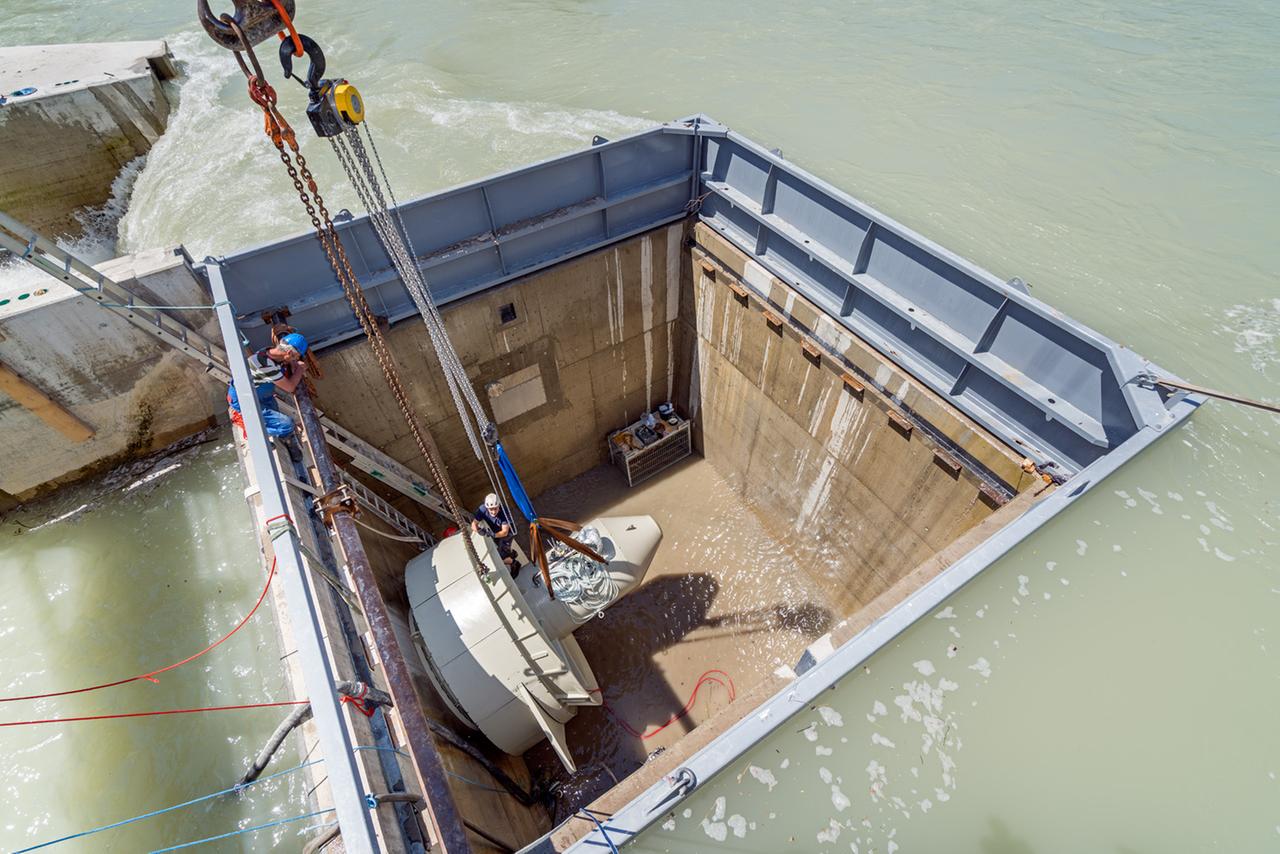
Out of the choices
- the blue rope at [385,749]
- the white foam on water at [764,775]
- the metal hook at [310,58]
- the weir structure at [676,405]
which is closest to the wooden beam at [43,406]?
the weir structure at [676,405]

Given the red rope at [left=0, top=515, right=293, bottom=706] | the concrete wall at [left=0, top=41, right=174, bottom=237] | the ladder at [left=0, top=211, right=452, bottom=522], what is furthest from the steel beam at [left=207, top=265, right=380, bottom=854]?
the concrete wall at [left=0, top=41, right=174, bottom=237]

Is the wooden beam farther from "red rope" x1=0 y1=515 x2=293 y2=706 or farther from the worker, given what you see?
the worker

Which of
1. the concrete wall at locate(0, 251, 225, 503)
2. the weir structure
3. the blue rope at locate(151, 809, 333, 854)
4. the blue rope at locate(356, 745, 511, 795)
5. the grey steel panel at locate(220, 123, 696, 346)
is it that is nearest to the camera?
the blue rope at locate(356, 745, 511, 795)

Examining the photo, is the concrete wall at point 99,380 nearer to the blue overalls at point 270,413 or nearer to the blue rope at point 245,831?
the blue overalls at point 270,413

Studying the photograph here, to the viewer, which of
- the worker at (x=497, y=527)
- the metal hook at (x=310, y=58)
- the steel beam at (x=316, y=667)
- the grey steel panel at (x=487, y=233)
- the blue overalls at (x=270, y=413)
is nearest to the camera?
the steel beam at (x=316, y=667)

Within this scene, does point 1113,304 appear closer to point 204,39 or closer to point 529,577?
point 529,577
